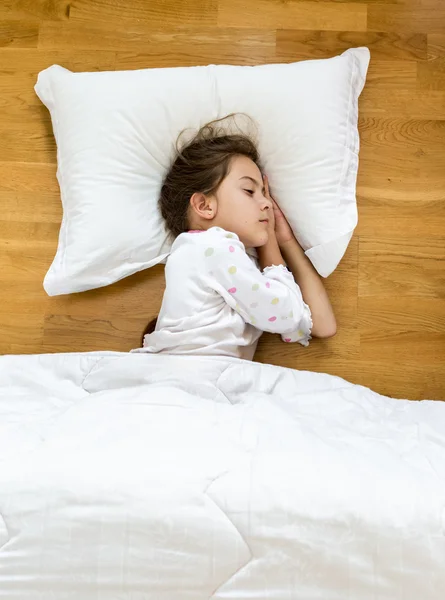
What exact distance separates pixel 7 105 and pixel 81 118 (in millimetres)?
279

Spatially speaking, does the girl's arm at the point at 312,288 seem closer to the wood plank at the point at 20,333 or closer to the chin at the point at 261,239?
the chin at the point at 261,239

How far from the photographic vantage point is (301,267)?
1.56 m

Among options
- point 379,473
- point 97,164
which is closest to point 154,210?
point 97,164

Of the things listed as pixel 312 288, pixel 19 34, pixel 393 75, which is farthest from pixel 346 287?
pixel 19 34

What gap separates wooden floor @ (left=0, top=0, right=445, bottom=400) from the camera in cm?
154

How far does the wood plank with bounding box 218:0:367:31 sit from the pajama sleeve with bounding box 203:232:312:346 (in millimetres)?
649

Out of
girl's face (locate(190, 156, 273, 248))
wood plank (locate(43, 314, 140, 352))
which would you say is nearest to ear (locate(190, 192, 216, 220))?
girl's face (locate(190, 156, 273, 248))

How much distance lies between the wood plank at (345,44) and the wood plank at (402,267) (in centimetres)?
50

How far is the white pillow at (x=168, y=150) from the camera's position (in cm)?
154

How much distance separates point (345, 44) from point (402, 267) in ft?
1.99

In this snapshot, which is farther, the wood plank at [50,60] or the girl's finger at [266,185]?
the wood plank at [50,60]

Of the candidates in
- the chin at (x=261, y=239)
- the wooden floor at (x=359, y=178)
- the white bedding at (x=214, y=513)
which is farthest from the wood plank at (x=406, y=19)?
the white bedding at (x=214, y=513)

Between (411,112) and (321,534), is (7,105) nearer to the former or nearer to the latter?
(411,112)

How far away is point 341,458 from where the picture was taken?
112 centimetres
